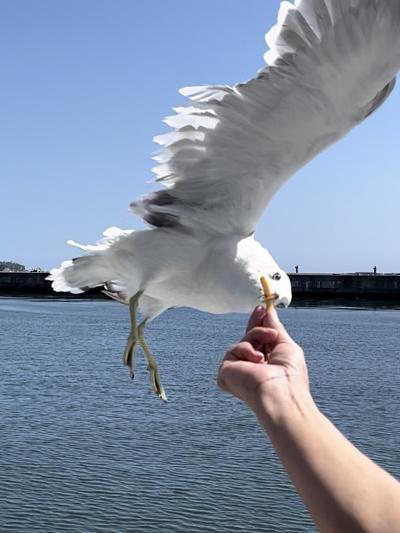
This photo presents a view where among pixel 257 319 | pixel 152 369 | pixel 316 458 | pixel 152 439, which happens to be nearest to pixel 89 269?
pixel 152 369

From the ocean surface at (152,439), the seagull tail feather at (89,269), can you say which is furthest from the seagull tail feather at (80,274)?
the ocean surface at (152,439)

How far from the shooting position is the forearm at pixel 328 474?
0.87 meters

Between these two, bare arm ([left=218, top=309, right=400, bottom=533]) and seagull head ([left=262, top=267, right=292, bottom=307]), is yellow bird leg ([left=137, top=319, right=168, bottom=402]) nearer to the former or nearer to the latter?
seagull head ([left=262, top=267, right=292, bottom=307])

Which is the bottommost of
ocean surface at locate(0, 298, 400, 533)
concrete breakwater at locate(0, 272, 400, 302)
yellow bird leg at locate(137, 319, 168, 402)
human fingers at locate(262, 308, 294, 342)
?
ocean surface at locate(0, 298, 400, 533)

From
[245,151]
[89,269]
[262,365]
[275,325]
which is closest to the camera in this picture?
[262,365]

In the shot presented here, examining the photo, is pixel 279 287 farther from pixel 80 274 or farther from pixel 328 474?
pixel 328 474

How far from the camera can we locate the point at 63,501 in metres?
11.1

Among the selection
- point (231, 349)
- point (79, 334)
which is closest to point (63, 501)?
point (231, 349)

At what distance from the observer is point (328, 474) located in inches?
35.6

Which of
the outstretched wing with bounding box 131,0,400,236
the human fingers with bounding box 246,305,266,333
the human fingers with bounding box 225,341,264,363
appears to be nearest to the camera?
the human fingers with bounding box 225,341,264,363

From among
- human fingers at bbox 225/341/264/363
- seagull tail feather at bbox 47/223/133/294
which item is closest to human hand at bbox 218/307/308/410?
human fingers at bbox 225/341/264/363

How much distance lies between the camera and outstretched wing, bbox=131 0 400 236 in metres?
2.89

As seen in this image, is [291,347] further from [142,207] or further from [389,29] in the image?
[142,207]

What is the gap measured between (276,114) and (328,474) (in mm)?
2412
